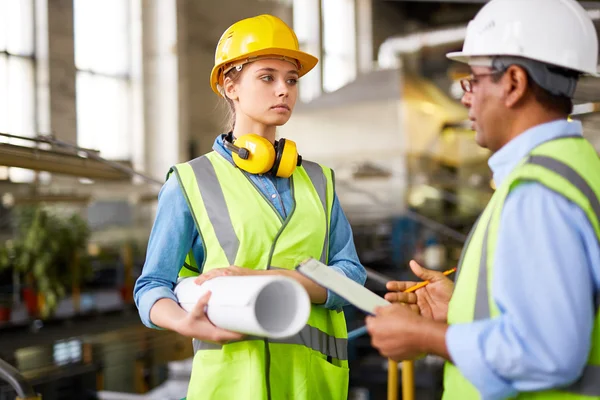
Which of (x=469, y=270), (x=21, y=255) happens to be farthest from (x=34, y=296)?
(x=469, y=270)

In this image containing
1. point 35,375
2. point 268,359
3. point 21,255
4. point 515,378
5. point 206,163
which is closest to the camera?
point 515,378

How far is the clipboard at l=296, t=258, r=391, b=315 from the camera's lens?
4.17ft

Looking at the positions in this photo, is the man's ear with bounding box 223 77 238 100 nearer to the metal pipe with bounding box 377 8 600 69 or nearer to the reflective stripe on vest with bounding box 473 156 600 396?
the reflective stripe on vest with bounding box 473 156 600 396

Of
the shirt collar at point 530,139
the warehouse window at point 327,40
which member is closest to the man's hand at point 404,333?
the shirt collar at point 530,139

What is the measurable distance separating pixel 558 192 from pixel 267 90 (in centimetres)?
85

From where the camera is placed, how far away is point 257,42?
67.2 inches

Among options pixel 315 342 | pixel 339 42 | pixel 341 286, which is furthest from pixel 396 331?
pixel 339 42

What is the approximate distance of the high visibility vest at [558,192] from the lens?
1.11 m

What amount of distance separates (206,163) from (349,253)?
41 centimetres

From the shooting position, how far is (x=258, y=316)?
1381mm

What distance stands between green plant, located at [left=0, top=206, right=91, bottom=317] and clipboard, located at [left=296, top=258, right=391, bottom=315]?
5.61 meters

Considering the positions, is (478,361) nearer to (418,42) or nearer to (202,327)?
(202,327)

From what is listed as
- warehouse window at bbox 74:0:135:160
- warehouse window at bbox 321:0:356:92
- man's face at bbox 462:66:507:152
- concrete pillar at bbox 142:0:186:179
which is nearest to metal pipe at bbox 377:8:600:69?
warehouse window at bbox 321:0:356:92

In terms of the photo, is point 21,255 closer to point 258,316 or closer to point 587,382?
point 258,316
